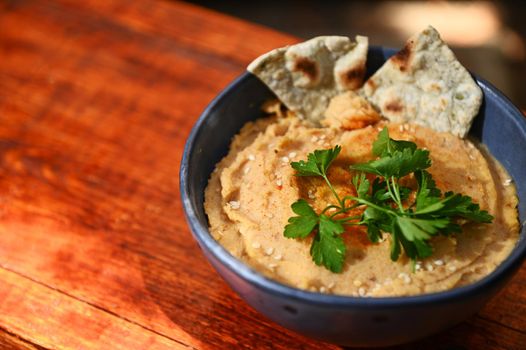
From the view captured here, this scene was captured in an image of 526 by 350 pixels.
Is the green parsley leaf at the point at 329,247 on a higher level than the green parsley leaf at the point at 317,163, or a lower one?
lower

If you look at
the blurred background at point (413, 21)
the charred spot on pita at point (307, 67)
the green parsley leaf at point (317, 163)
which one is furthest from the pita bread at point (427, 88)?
the blurred background at point (413, 21)

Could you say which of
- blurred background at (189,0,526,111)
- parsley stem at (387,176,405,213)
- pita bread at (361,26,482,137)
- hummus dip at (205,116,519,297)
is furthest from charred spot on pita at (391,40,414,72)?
blurred background at (189,0,526,111)

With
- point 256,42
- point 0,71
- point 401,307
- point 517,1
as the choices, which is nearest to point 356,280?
point 401,307

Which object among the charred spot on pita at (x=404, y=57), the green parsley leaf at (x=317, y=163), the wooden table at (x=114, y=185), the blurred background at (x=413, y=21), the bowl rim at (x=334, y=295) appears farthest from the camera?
the blurred background at (x=413, y=21)

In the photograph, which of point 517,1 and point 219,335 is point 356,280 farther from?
point 517,1

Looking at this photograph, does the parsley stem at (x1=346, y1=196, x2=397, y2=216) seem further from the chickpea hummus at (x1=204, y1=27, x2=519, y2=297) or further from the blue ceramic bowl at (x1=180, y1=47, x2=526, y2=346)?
the blue ceramic bowl at (x1=180, y1=47, x2=526, y2=346)

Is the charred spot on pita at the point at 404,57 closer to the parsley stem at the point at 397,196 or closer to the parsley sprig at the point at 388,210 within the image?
the parsley sprig at the point at 388,210

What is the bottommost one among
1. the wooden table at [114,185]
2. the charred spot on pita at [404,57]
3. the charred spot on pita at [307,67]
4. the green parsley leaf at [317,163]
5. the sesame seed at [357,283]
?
the wooden table at [114,185]
